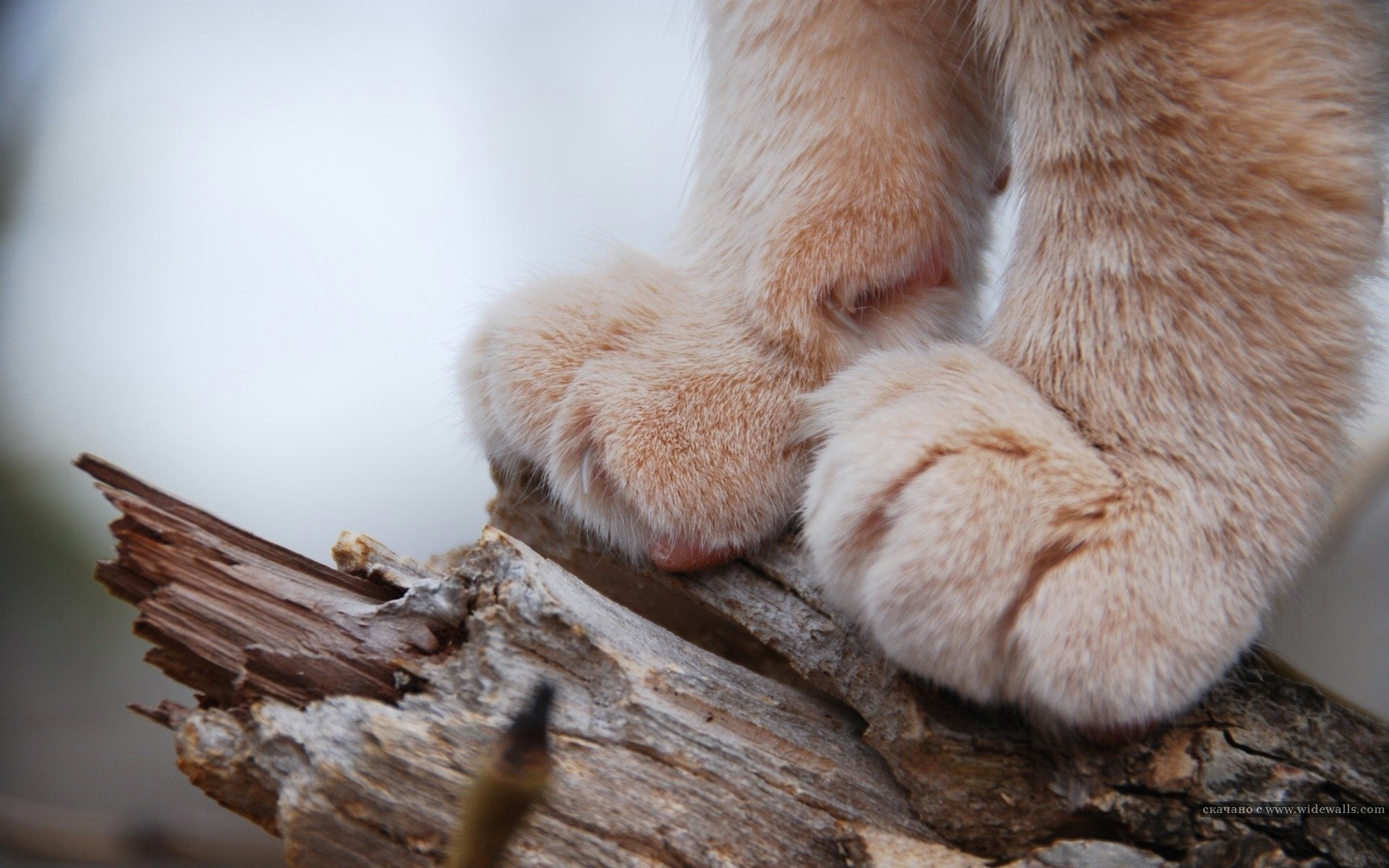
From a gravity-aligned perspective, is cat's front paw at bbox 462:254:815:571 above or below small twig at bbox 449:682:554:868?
above

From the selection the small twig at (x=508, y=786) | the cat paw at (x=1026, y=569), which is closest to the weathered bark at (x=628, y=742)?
the cat paw at (x=1026, y=569)

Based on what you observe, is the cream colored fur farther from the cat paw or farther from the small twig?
the small twig

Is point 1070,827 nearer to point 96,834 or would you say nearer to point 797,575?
point 797,575

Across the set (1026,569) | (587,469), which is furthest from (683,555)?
(1026,569)

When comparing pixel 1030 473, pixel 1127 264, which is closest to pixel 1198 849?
pixel 1030 473

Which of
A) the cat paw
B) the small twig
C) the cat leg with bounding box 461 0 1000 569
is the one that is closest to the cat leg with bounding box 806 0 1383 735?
the cat paw

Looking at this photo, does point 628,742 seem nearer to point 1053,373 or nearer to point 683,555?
point 683,555
